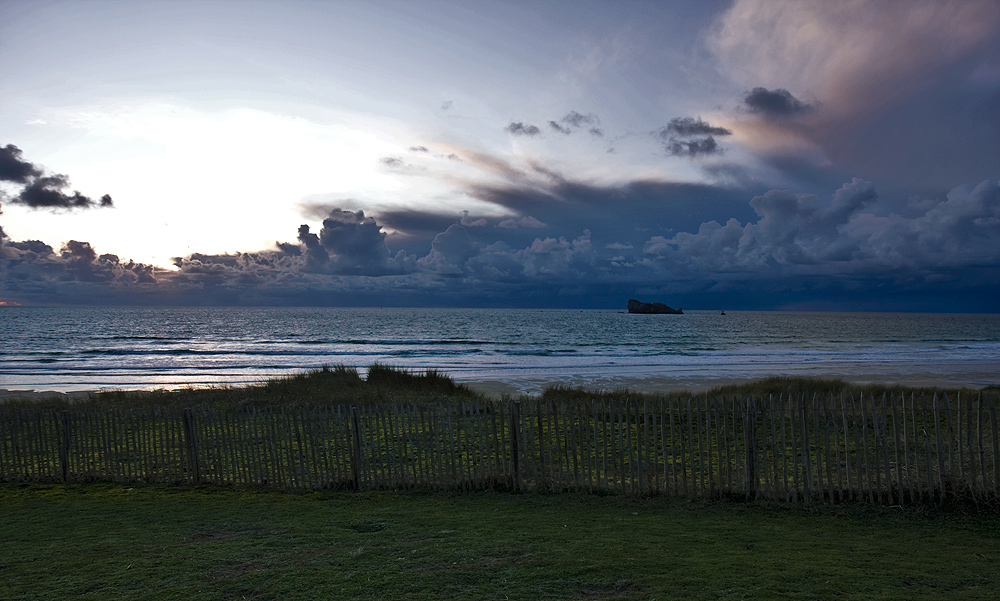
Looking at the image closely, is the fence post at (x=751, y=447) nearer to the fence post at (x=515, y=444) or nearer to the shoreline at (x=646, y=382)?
the fence post at (x=515, y=444)

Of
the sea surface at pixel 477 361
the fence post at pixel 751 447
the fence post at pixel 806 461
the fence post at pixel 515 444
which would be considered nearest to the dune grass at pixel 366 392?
the fence post at pixel 515 444

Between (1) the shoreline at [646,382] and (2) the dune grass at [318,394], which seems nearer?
(2) the dune grass at [318,394]

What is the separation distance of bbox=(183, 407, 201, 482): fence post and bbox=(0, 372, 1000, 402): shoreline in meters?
15.0

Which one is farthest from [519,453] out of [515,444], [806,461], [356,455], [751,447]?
[806,461]

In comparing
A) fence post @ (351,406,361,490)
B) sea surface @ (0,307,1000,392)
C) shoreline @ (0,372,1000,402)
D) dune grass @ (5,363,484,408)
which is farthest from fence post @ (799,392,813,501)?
sea surface @ (0,307,1000,392)

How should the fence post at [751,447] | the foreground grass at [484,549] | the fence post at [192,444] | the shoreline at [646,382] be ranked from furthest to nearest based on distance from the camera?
the shoreline at [646,382], the fence post at [192,444], the fence post at [751,447], the foreground grass at [484,549]

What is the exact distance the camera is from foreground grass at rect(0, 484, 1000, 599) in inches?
190

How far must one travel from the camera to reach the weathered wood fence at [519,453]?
24.5 feet

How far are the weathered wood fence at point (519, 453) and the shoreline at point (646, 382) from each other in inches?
582

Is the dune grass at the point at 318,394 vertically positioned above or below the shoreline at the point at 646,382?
above

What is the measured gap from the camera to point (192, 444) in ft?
30.8

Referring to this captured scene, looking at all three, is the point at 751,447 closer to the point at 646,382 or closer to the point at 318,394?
the point at 318,394

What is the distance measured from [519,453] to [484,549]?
111 inches

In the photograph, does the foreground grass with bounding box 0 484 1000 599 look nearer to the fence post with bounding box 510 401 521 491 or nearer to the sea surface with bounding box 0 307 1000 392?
the fence post with bounding box 510 401 521 491
